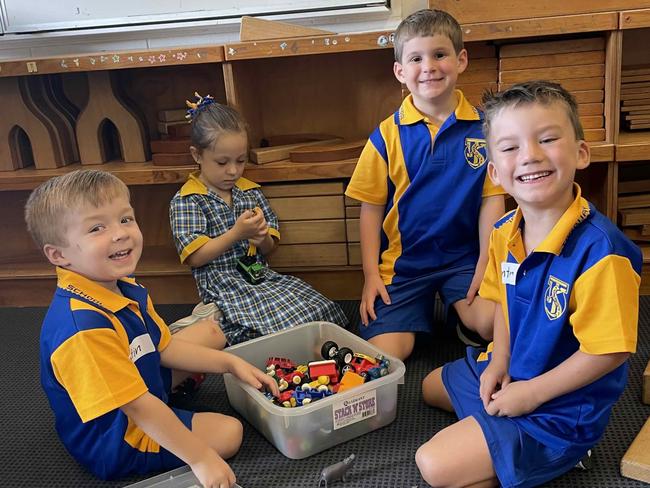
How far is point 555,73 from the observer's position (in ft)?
5.23

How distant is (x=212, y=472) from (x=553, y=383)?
53cm

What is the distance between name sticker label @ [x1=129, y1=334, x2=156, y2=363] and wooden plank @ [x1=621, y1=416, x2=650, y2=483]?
0.79 meters

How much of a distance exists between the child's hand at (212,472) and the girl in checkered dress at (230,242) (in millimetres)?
515

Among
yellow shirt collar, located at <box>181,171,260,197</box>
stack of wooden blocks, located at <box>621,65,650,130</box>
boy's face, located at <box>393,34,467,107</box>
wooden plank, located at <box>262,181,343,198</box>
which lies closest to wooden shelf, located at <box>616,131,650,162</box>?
stack of wooden blocks, located at <box>621,65,650,130</box>

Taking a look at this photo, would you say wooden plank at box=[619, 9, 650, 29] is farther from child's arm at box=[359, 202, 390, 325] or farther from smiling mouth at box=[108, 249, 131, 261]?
smiling mouth at box=[108, 249, 131, 261]

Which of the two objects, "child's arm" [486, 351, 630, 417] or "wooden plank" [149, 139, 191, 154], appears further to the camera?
"wooden plank" [149, 139, 191, 154]

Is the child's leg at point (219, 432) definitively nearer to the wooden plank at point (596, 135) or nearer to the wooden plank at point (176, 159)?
the wooden plank at point (176, 159)

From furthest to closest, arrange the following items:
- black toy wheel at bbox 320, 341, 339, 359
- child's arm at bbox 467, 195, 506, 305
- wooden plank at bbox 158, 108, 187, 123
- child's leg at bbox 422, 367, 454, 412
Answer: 1. wooden plank at bbox 158, 108, 187, 123
2. child's arm at bbox 467, 195, 506, 305
3. black toy wheel at bbox 320, 341, 339, 359
4. child's leg at bbox 422, 367, 454, 412

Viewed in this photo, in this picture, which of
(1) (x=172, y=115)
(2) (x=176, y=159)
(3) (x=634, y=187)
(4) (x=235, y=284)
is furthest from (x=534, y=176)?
(1) (x=172, y=115)

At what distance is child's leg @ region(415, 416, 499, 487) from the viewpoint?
38.6 inches

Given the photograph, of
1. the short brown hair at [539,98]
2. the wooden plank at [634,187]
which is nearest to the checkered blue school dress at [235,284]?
the short brown hair at [539,98]

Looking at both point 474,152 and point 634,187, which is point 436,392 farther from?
point 634,187

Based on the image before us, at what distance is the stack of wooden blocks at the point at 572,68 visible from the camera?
1.57 metres

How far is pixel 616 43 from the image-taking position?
60.1 inches
